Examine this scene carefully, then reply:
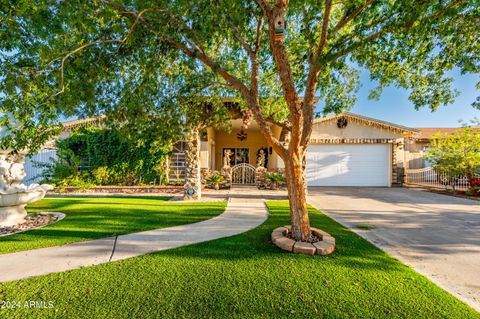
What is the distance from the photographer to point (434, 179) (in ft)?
44.0

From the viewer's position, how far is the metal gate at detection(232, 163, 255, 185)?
12461mm

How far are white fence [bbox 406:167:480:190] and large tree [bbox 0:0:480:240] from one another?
9909 millimetres

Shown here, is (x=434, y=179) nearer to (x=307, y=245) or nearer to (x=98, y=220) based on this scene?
(x=307, y=245)

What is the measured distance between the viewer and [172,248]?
3723mm

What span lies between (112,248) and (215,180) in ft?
25.2

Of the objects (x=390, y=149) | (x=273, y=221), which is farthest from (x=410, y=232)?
(x=390, y=149)

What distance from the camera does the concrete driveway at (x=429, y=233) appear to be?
3068mm

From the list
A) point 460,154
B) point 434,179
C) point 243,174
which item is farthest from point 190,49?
point 434,179

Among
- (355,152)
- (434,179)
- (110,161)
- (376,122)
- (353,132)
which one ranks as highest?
(376,122)

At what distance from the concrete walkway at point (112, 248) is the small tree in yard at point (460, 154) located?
36.0 ft

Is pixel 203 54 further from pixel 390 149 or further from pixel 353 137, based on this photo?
pixel 390 149

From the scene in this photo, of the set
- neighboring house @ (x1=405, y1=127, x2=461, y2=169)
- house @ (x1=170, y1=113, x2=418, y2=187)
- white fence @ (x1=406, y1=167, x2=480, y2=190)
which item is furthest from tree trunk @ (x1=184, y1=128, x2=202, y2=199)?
neighboring house @ (x1=405, y1=127, x2=461, y2=169)

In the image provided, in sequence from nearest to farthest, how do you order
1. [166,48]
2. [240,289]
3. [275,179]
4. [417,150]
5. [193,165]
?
1. [240,289]
2. [166,48]
3. [193,165]
4. [275,179]
5. [417,150]

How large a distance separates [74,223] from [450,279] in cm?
711
